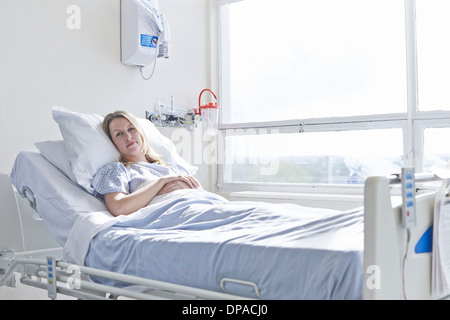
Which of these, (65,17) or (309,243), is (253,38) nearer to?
(65,17)

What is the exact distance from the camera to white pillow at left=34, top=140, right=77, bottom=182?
6.66 feet

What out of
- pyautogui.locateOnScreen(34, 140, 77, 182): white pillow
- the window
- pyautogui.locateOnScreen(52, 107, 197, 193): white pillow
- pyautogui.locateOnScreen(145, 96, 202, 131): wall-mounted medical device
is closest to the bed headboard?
pyautogui.locateOnScreen(34, 140, 77, 182): white pillow

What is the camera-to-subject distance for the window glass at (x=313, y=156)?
9.09 feet

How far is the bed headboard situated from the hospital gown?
1.36 feet

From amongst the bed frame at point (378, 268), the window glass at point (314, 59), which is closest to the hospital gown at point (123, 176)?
the bed frame at point (378, 268)

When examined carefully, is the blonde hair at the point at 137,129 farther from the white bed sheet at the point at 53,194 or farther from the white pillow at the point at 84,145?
the white bed sheet at the point at 53,194

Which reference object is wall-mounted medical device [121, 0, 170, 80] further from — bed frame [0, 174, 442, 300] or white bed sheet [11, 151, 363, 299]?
bed frame [0, 174, 442, 300]

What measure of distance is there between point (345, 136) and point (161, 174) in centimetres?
126

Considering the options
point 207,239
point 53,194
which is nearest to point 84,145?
point 53,194

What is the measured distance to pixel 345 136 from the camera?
9.50 feet

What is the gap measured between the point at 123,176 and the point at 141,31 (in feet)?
3.46

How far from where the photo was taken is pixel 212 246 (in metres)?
1.34

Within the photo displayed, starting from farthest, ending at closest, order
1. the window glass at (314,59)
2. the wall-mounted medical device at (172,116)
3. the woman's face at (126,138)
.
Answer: the wall-mounted medical device at (172,116) < the window glass at (314,59) < the woman's face at (126,138)

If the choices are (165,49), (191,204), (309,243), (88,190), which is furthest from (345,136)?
(309,243)
